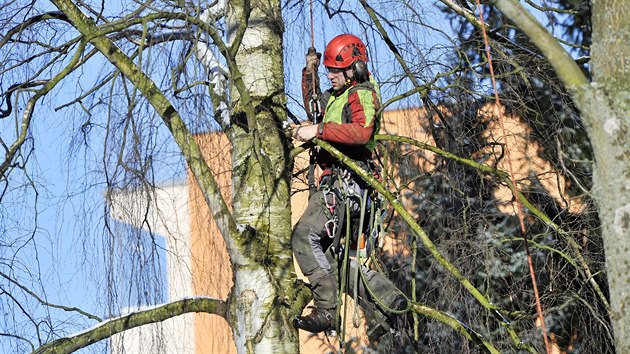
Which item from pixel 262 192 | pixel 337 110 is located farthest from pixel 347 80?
pixel 262 192

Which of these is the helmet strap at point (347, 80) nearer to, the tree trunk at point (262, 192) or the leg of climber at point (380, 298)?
the tree trunk at point (262, 192)

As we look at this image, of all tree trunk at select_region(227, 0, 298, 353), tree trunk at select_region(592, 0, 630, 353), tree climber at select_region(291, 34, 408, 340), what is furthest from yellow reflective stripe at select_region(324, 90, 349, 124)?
tree trunk at select_region(592, 0, 630, 353)

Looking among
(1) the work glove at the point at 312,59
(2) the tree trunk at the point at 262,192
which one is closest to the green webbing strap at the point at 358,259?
(2) the tree trunk at the point at 262,192

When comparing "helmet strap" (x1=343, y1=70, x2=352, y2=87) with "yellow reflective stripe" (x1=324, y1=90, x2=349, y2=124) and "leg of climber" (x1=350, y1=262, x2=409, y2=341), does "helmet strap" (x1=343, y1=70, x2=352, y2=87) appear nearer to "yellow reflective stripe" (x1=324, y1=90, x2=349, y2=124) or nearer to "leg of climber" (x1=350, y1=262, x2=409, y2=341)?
"yellow reflective stripe" (x1=324, y1=90, x2=349, y2=124)

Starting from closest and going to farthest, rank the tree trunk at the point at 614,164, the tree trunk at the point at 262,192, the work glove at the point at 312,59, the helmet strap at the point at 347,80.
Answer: the tree trunk at the point at 614,164, the tree trunk at the point at 262,192, the helmet strap at the point at 347,80, the work glove at the point at 312,59

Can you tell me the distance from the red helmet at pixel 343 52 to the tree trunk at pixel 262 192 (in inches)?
12.2

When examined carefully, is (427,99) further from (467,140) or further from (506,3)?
(506,3)

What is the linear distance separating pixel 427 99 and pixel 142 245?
7.41 ft

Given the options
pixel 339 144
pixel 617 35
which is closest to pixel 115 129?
pixel 339 144

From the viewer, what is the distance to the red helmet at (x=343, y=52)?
18.9 feet

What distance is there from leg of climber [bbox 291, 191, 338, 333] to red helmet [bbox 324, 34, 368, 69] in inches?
24.9

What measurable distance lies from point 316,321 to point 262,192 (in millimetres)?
651

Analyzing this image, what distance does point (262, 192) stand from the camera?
5.66 metres

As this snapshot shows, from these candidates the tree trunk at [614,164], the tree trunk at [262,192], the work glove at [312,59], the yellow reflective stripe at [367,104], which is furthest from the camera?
the work glove at [312,59]
